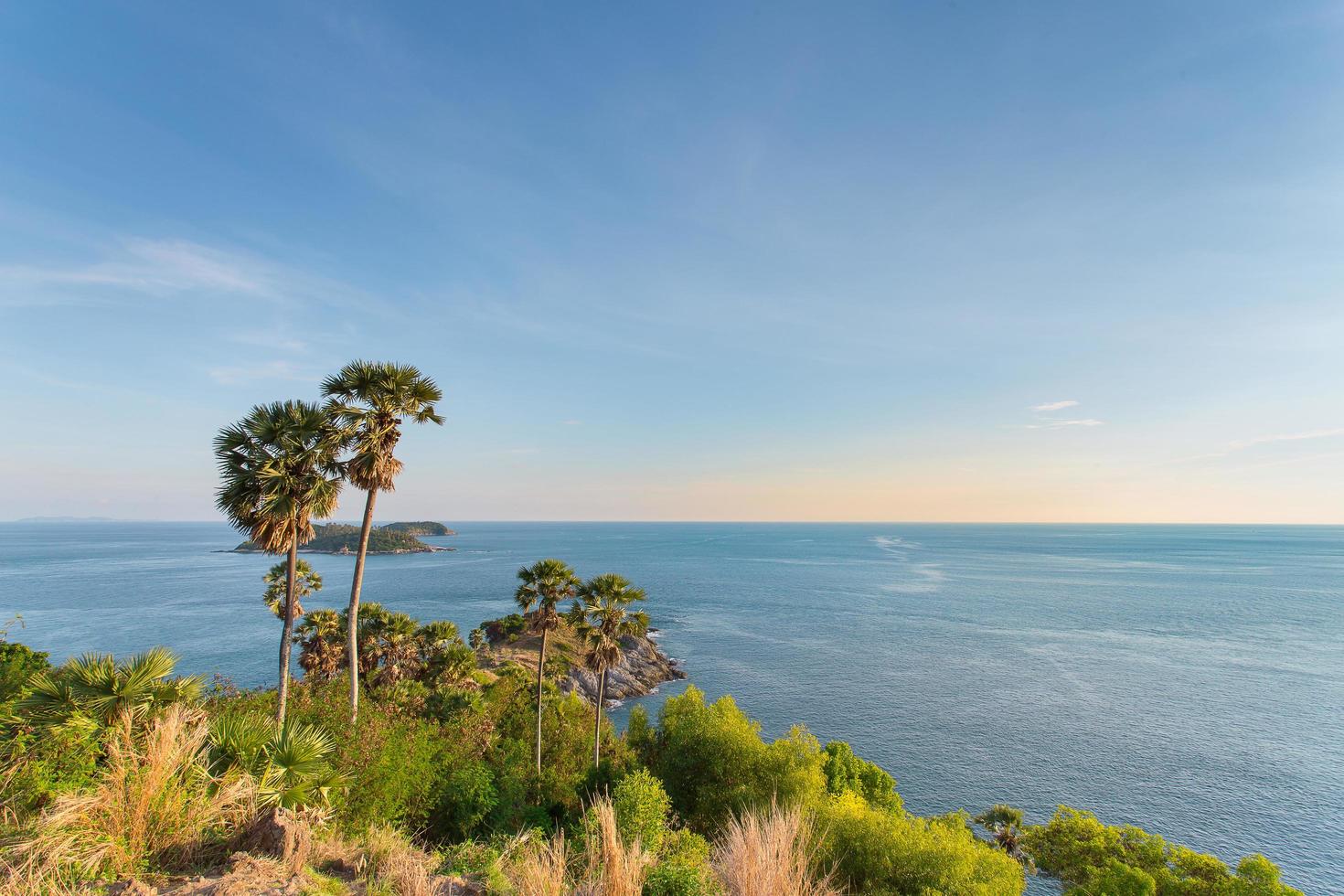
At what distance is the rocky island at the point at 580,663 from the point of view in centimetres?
6025

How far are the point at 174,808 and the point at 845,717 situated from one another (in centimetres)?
5327

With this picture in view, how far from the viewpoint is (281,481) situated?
17688 mm

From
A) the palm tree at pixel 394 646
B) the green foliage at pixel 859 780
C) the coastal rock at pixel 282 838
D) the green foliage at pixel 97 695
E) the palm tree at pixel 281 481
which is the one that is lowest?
the green foliage at pixel 859 780

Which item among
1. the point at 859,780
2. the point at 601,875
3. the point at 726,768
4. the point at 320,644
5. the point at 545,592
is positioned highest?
the point at 601,875

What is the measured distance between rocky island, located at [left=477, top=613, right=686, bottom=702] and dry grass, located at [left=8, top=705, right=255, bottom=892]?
46.8m

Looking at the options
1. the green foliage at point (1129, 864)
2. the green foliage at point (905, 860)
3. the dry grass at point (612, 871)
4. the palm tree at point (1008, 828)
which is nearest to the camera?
the dry grass at point (612, 871)

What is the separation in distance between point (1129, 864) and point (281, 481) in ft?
143

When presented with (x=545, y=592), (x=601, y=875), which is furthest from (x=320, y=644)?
(x=601, y=875)

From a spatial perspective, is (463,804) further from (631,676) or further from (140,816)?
(631,676)

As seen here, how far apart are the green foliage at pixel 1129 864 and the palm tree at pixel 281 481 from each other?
117 ft

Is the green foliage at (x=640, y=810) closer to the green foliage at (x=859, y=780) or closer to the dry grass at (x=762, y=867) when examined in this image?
the dry grass at (x=762, y=867)

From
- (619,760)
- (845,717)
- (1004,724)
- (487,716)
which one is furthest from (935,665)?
(487,716)

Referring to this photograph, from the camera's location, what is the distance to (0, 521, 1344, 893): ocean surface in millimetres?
40031

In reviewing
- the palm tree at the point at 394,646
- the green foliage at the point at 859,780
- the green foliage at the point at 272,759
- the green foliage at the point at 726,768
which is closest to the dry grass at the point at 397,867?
the green foliage at the point at 272,759
